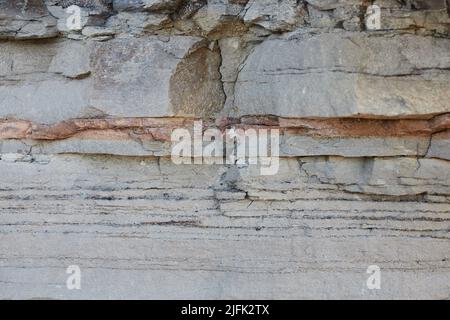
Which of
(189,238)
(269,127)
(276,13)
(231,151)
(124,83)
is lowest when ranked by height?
(189,238)

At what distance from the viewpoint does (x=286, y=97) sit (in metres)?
3.19

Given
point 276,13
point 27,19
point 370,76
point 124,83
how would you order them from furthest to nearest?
point 27,19 → point 124,83 → point 276,13 → point 370,76

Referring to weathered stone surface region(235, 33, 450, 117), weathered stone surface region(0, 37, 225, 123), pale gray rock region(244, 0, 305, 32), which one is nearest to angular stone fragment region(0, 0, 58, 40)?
weathered stone surface region(0, 37, 225, 123)

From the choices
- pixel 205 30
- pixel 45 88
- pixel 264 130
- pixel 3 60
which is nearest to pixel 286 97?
pixel 264 130

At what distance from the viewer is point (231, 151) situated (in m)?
3.34

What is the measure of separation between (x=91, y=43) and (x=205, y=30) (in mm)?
592

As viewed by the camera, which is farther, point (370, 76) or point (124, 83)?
point (124, 83)

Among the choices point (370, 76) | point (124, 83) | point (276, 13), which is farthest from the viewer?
point (124, 83)

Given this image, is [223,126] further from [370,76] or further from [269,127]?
[370,76]

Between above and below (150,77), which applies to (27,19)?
above

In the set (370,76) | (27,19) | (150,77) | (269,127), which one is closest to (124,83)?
(150,77)

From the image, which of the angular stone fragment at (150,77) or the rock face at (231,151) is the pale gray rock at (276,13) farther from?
the angular stone fragment at (150,77)

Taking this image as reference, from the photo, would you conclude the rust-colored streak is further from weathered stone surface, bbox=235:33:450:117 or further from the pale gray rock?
the pale gray rock

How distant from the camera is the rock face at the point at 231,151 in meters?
3.12
